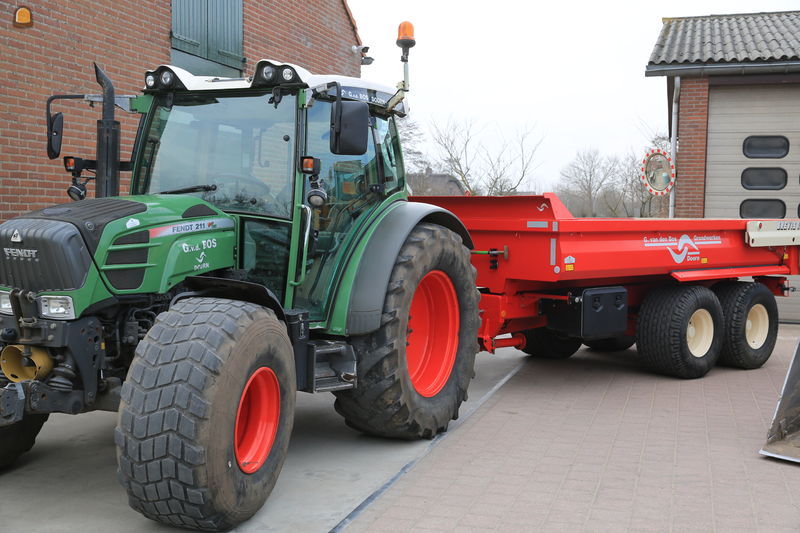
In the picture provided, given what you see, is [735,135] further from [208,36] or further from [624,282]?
[208,36]

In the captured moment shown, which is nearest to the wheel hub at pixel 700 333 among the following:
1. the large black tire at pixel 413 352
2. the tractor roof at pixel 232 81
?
the large black tire at pixel 413 352

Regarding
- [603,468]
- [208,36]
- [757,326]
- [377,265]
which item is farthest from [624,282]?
[208,36]

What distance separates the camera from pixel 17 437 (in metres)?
4.54

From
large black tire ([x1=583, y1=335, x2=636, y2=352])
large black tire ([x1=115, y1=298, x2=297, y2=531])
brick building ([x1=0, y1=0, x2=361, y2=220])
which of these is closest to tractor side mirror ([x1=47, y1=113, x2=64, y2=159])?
brick building ([x1=0, y1=0, x2=361, y2=220])

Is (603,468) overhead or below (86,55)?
below

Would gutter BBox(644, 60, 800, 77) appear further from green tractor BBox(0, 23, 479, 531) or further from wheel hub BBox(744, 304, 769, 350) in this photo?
green tractor BBox(0, 23, 479, 531)

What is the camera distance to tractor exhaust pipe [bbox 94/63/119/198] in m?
4.61

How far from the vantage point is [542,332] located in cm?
842

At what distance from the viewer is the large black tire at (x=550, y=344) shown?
27.6ft

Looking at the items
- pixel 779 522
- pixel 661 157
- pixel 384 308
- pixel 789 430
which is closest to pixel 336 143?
pixel 384 308

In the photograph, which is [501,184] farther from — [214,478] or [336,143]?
[214,478]

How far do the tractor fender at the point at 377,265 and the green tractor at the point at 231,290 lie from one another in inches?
0.5

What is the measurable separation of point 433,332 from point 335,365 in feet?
3.82

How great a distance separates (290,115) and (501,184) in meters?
13.4
